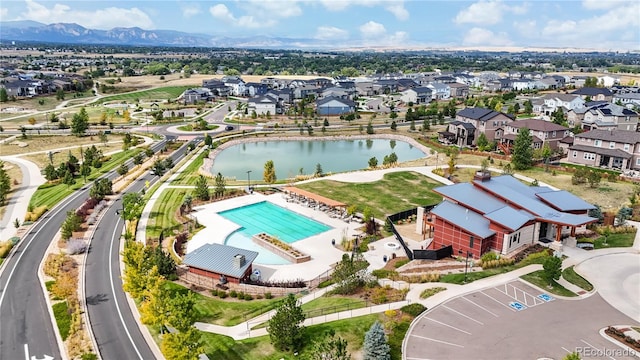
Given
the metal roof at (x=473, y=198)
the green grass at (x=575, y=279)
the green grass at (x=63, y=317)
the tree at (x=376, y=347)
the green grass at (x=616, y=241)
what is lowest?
the green grass at (x=63, y=317)

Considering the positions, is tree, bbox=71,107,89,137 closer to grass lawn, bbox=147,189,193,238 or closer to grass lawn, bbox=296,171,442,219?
grass lawn, bbox=147,189,193,238

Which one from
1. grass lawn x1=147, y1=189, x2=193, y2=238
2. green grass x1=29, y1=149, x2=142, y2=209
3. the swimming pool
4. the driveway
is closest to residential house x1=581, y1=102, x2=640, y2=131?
the driveway

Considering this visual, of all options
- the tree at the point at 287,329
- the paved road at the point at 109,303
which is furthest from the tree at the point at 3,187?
the tree at the point at 287,329

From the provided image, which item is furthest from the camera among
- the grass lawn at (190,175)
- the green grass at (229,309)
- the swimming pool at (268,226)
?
the grass lawn at (190,175)

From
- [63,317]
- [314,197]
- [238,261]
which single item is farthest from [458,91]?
[63,317]

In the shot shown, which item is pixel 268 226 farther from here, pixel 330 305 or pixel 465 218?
pixel 465 218

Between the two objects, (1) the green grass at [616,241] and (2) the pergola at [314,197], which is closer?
(1) the green grass at [616,241]

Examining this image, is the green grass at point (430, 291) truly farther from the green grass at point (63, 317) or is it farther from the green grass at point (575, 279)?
A: the green grass at point (63, 317)
